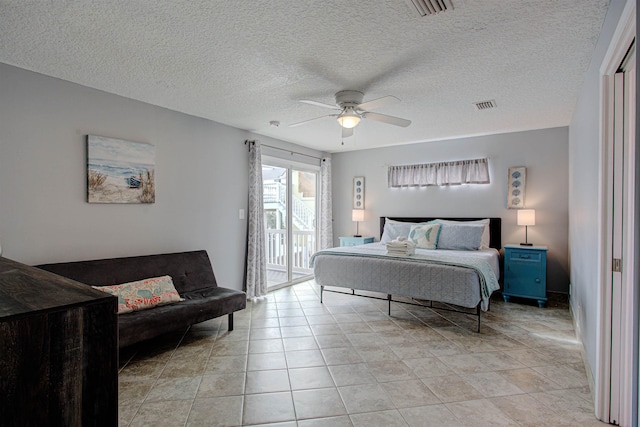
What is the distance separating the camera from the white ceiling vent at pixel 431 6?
1793 mm

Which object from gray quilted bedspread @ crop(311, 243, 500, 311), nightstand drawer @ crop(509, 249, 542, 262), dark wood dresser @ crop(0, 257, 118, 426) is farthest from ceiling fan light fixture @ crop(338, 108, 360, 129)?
nightstand drawer @ crop(509, 249, 542, 262)

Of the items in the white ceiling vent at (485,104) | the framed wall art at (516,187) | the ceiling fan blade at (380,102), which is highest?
the white ceiling vent at (485,104)

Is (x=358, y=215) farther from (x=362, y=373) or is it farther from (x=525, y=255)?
(x=362, y=373)

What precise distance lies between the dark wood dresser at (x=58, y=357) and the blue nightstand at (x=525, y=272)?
4837mm

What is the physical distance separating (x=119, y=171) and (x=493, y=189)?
4.96 meters

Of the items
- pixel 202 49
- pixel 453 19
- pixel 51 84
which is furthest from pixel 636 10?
pixel 51 84

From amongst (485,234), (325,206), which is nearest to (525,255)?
(485,234)

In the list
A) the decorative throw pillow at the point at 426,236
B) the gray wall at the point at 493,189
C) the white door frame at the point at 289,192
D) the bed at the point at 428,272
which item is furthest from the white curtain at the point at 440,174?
the white door frame at the point at 289,192

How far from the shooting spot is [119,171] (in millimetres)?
3307

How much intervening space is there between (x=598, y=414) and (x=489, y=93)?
8.80ft

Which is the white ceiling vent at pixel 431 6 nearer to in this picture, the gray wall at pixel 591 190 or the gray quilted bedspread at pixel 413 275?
the gray wall at pixel 591 190

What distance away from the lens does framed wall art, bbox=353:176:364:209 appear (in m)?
6.40

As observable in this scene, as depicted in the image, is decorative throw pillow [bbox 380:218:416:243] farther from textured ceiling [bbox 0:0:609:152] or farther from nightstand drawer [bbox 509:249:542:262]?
textured ceiling [bbox 0:0:609:152]

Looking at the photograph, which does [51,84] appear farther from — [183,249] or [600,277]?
[600,277]
